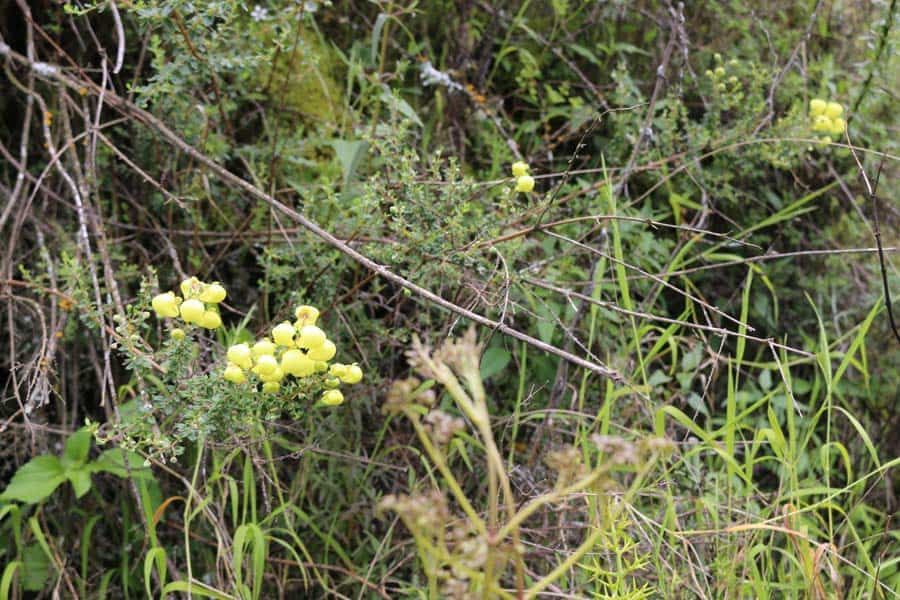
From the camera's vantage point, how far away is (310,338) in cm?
119

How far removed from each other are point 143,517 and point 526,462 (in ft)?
2.72

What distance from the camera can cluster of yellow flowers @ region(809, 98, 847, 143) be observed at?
84.5 inches

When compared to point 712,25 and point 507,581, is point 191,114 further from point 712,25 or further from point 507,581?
point 712,25

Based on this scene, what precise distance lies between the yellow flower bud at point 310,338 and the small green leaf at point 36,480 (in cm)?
80

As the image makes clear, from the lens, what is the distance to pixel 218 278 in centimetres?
206

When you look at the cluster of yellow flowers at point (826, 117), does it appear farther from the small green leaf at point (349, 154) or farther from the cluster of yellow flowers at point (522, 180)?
the small green leaf at point (349, 154)

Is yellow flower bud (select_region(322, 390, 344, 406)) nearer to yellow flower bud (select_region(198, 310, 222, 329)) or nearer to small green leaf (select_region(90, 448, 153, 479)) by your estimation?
yellow flower bud (select_region(198, 310, 222, 329))

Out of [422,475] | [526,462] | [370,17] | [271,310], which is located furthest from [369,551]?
[370,17]

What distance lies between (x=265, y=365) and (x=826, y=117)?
1649mm

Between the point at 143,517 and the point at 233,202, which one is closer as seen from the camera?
the point at 143,517

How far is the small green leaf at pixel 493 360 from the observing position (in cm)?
190

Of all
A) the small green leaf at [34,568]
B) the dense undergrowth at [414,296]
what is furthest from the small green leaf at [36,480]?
the small green leaf at [34,568]

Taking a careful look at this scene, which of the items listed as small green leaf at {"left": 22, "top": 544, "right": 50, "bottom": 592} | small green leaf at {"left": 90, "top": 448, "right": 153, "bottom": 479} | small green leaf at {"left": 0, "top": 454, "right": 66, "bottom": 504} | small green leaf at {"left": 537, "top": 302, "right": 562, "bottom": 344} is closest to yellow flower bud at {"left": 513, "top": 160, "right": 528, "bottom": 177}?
small green leaf at {"left": 537, "top": 302, "right": 562, "bottom": 344}

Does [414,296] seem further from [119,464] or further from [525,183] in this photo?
[119,464]
